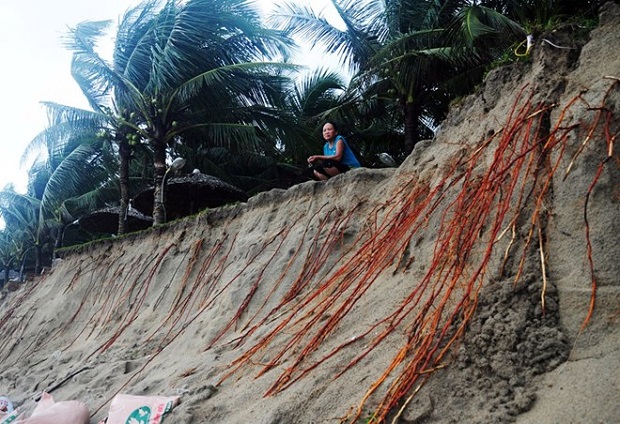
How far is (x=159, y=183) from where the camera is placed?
31.8 ft

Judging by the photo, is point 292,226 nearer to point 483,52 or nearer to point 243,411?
point 243,411

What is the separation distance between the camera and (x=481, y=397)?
2184 millimetres

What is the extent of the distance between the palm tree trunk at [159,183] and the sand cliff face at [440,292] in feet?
12.6

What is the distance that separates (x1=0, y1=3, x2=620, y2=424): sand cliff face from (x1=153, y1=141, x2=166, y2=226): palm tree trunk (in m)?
3.84

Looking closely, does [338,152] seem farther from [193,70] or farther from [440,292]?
[193,70]

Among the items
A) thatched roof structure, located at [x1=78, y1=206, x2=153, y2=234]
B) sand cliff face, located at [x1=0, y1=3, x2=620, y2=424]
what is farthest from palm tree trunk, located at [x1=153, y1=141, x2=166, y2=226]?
sand cliff face, located at [x1=0, y1=3, x2=620, y2=424]

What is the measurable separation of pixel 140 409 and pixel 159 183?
22.1 ft

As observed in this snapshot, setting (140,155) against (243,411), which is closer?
(243,411)

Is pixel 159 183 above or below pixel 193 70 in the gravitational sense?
below

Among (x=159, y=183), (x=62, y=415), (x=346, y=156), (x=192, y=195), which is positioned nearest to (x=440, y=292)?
(x=62, y=415)

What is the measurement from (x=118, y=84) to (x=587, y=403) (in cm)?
1059

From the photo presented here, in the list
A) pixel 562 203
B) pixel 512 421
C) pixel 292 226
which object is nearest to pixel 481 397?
pixel 512 421

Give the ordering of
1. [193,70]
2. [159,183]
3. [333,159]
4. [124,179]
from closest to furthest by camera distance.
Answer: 1. [333,159]
2. [159,183]
3. [193,70]
4. [124,179]

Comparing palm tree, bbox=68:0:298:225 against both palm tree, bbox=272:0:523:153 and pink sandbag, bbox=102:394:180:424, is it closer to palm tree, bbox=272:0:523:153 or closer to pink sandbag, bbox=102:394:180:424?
palm tree, bbox=272:0:523:153
